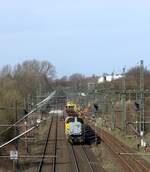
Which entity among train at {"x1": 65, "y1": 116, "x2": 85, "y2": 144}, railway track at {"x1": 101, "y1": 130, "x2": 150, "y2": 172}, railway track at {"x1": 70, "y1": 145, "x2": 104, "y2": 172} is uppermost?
train at {"x1": 65, "y1": 116, "x2": 85, "y2": 144}

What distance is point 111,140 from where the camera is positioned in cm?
4597

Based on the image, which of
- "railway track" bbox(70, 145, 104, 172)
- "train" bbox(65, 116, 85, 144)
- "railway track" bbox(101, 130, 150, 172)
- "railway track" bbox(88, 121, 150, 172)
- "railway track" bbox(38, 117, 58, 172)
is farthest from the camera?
"train" bbox(65, 116, 85, 144)

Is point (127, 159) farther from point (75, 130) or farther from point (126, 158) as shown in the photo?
point (75, 130)

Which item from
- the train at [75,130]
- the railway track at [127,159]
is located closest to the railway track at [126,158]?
the railway track at [127,159]

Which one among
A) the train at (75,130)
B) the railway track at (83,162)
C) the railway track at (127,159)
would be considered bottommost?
the railway track at (83,162)

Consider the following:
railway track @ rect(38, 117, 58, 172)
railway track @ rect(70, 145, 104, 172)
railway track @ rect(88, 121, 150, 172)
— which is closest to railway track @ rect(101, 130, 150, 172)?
railway track @ rect(88, 121, 150, 172)

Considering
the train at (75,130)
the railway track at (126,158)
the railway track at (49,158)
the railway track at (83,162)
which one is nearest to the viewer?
the railway track at (126,158)

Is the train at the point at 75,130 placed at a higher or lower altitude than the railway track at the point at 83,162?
higher

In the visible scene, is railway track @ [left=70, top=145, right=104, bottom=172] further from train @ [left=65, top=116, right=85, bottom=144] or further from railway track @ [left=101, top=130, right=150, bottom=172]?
railway track @ [left=101, top=130, right=150, bottom=172]

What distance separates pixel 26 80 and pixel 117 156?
6609cm

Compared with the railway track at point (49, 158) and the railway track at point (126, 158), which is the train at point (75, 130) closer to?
the railway track at point (49, 158)

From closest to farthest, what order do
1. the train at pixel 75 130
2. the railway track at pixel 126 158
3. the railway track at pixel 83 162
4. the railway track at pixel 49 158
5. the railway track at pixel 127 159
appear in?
the railway track at pixel 127 159
the railway track at pixel 126 158
the railway track at pixel 83 162
the railway track at pixel 49 158
the train at pixel 75 130

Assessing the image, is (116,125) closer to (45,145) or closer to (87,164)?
(45,145)

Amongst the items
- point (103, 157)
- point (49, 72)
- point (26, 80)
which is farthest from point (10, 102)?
point (49, 72)
